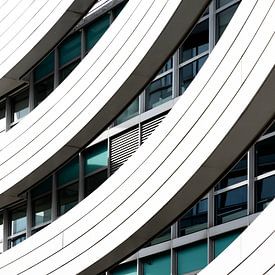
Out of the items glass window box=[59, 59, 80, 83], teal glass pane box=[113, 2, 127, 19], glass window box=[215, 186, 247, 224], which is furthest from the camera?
glass window box=[59, 59, 80, 83]

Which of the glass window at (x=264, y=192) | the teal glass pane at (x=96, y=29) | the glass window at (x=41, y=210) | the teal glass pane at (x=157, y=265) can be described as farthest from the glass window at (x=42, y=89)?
the glass window at (x=264, y=192)

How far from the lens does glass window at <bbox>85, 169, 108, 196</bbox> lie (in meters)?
27.2

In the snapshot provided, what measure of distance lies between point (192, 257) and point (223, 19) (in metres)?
4.57

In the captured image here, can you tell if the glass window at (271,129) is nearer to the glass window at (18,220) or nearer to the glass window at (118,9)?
the glass window at (118,9)

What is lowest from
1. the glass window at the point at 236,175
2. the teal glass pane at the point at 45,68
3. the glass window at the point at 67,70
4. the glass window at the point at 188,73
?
the glass window at the point at 236,175

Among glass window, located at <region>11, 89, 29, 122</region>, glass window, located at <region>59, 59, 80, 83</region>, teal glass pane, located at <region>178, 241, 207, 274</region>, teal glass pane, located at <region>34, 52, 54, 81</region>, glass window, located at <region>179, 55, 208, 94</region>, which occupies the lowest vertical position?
teal glass pane, located at <region>178, 241, 207, 274</region>

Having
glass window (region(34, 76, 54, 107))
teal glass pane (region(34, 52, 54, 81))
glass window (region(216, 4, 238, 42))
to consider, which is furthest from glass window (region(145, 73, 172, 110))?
teal glass pane (region(34, 52, 54, 81))

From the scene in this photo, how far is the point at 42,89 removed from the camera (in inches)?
1179

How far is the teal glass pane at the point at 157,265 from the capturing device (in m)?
24.7

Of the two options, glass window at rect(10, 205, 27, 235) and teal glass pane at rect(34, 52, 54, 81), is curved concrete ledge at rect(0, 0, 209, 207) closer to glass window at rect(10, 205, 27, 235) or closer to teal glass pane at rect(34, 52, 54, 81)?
glass window at rect(10, 205, 27, 235)

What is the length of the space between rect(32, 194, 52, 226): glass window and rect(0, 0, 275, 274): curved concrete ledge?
2410mm

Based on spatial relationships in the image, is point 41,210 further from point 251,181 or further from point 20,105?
point 251,181

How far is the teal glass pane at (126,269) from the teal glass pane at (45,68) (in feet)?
19.0

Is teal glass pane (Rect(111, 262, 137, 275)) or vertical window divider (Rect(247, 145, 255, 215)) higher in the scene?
vertical window divider (Rect(247, 145, 255, 215))
